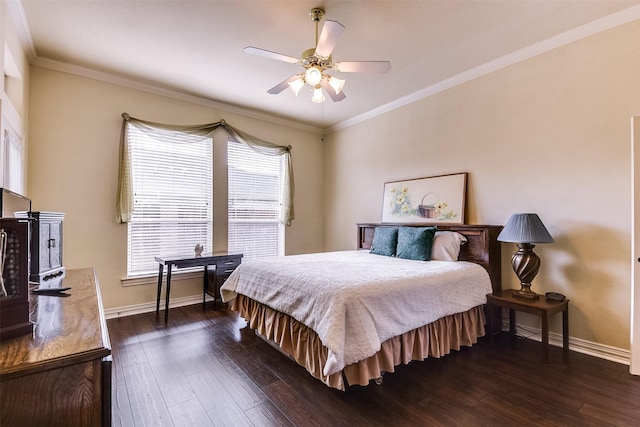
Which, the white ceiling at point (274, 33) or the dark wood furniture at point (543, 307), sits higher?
the white ceiling at point (274, 33)

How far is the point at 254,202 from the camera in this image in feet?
15.3

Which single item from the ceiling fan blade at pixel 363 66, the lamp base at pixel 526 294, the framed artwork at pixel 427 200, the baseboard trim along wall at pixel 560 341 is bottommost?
the baseboard trim along wall at pixel 560 341

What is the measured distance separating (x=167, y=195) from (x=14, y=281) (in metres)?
3.06

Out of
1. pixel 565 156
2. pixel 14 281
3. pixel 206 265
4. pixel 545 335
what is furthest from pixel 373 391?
pixel 565 156

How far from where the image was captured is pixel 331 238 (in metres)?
5.32

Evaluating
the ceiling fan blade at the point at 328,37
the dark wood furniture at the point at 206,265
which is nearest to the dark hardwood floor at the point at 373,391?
the dark wood furniture at the point at 206,265

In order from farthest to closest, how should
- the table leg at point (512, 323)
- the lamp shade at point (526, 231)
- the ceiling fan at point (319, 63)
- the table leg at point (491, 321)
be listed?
the table leg at point (512, 323), the table leg at point (491, 321), the lamp shade at point (526, 231), the ceiling fan at point (319, 63)

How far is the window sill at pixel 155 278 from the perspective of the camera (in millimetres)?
3548

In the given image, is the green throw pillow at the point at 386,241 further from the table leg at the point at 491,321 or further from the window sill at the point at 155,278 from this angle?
the window sill at the point at 155,278

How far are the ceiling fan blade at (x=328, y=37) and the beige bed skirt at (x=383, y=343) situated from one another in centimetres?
205

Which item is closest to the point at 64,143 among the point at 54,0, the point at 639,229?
the point at 54,0

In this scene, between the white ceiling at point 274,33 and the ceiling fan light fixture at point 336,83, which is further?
the ceiling fan light fixture at point 336,83

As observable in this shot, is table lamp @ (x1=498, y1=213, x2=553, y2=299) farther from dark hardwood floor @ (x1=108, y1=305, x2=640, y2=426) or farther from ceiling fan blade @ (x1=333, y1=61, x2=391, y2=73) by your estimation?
ceiling fan blade @ (x1=333, y1=61, x2=391, y2=73)

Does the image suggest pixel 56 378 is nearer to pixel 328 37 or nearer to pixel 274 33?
pixel 328 37
